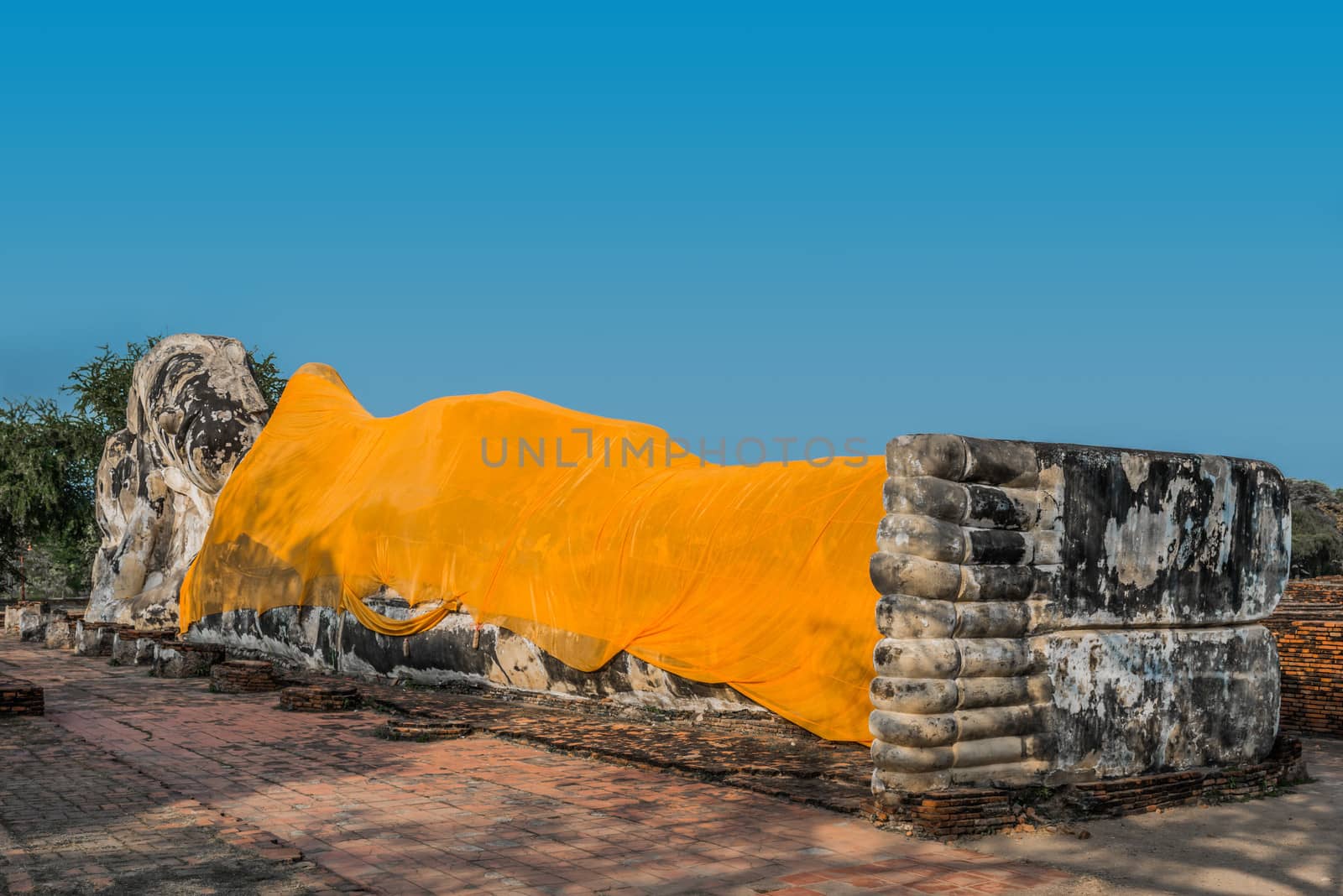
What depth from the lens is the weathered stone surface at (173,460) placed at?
18.4 meters

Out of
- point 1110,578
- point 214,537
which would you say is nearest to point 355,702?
point 214,537

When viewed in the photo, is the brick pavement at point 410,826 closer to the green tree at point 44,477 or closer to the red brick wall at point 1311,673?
the red brick wall at point 1311,673

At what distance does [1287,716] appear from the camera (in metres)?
11.1

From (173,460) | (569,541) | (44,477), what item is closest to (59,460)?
(44,477)

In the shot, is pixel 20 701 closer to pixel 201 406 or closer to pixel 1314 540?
pixel 201 406

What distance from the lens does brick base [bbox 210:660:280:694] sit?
13258 millimetres

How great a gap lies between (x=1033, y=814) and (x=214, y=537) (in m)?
12.3

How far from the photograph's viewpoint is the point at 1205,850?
6957 millimetres

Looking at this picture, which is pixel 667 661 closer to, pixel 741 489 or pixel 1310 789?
pixel 741 489

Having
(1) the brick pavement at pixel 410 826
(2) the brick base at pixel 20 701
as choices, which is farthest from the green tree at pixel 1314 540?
(2) the brick base at pixel 20 701

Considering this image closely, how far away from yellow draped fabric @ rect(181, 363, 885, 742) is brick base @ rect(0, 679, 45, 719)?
337 centimetres

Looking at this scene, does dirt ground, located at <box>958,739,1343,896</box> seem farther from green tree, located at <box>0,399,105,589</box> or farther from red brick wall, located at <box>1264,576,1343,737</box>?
green tree, located at <box>0,399,105,589</box>

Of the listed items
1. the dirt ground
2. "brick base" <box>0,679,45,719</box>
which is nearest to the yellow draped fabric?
the dirt ground

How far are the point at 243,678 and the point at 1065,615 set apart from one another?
8.56m
